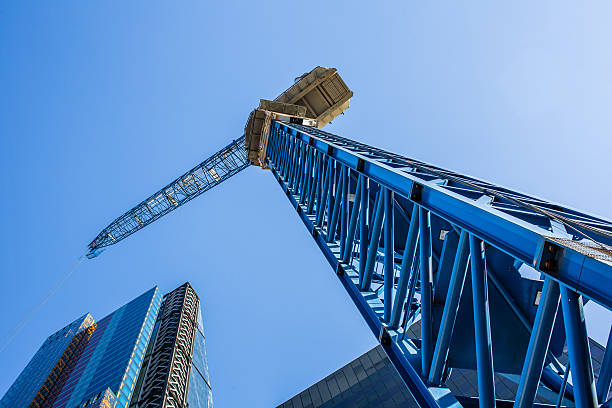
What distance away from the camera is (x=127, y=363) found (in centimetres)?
6297

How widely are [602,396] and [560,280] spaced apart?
2.10 m

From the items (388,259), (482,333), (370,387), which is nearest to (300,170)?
(388,259)

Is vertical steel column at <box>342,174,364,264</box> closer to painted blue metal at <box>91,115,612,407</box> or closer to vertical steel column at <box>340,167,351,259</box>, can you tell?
painted blue metal at <box>91,115,612,407</box>

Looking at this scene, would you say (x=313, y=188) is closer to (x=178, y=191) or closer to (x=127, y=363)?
(x=178, y=191)

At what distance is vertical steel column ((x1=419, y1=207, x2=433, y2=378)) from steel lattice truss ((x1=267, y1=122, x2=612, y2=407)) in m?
0.01

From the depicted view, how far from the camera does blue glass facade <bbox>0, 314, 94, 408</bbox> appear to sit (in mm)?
83994

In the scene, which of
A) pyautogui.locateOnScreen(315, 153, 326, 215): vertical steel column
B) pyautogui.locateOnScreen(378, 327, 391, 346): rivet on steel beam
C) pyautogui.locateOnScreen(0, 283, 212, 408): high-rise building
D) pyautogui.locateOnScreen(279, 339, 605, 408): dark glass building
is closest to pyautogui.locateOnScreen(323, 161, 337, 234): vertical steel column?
pyautogui.locateOnScreen(315, 153, 326, 215): vertical steel column

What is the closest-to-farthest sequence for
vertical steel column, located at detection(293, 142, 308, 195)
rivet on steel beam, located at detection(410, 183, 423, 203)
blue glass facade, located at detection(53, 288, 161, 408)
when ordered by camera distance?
rivet on steel beam, located at detection(410, 183, 423, 203) → vertical steel column, located at detection(293, 142, 308, 195) → blue glass facade, located at detection(53, 288, 161, 408)

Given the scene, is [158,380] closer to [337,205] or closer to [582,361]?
[337,205]

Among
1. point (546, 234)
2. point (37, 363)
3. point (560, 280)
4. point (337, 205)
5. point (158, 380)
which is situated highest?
point (546, 234)

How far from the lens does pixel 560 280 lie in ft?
9.16

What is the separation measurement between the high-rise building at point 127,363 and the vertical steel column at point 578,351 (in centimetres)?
6181

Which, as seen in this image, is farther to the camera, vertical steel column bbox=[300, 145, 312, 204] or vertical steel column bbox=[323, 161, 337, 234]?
vertical steel column bbox=[300, 145, 312, 204]

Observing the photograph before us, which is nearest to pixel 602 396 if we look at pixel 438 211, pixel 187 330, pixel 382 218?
pixel 438 211
